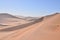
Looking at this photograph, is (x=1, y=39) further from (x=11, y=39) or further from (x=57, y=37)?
(x=57, y=37)

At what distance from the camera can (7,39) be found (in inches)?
259

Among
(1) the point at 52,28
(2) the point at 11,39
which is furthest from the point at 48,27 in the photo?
(2) the point at 11,39

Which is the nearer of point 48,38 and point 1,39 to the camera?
point 48,38

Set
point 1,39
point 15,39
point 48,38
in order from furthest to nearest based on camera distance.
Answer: point 1,39, point 15,39, point 48,38

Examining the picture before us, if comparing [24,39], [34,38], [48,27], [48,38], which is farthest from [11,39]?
[48,27]

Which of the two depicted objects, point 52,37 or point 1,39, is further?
point 1,39

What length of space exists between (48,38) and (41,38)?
31cm

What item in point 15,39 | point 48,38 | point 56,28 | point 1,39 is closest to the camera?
point 48,38

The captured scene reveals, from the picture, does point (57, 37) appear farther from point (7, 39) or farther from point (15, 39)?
point (7, 39)

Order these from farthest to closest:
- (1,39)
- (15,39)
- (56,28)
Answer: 1. (56,28)
2. (1,39)
3. (15,39)

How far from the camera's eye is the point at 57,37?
5867 mm

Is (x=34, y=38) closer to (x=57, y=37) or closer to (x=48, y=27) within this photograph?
(x=57, y=37)

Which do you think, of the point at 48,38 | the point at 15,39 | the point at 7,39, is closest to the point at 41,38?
the point at 48,38

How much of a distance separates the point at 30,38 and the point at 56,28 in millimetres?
2161
